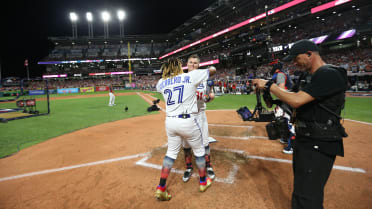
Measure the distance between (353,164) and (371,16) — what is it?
29.7 metres

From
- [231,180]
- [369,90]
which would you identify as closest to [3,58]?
[231,180]

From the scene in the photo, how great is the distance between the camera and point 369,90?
690 inches

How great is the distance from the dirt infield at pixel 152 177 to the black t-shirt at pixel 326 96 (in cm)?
135

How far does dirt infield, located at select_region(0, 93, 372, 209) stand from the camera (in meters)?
2.53

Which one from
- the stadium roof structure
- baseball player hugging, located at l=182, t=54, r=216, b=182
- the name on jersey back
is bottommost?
baseball player hugging, located at l=182, t=54, r=216, b=182

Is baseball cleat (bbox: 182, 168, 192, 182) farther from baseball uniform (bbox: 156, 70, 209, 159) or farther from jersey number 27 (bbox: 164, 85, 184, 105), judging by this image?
jersey number 27 (bbox: 164, 85, 184, 105)

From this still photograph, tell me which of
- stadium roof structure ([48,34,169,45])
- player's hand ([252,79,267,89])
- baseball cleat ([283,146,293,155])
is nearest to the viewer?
player's hand ([252,79,267,89])

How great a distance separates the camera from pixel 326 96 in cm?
148

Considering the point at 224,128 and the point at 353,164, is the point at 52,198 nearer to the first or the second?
the point at 224,128

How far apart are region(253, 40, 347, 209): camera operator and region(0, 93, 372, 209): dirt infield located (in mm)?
999

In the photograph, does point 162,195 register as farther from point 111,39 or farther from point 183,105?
point 111,39

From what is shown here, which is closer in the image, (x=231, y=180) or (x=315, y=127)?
(x=315, y=127)

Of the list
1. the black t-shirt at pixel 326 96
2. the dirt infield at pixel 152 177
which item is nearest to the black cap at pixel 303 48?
the black t-shirt at pixel 326 96

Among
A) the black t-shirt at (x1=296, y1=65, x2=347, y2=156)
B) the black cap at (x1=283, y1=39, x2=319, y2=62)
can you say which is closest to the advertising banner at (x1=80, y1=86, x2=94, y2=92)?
the black cap at (x1=283, y1=39, x2=319, y2=62)
